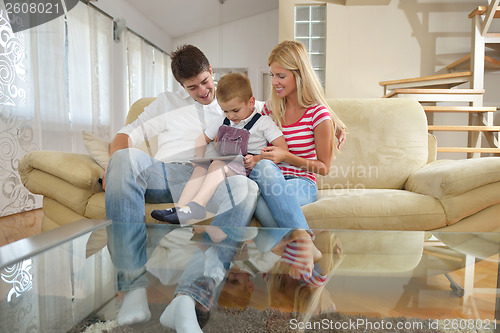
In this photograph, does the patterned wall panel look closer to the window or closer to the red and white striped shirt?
the red and white striped shirt

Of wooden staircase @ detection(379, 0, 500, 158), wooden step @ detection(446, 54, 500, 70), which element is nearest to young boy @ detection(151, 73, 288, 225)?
wooden staircase @ detection(379, 0, 500, 158)

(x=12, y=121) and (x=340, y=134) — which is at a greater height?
(x=12, y=121)

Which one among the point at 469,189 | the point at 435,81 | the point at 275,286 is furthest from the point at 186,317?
the point at 435,81

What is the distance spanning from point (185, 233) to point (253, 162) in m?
0.58

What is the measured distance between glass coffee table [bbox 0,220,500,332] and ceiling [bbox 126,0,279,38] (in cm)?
522

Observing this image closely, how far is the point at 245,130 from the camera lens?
1.55 meters

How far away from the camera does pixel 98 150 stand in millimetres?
1695

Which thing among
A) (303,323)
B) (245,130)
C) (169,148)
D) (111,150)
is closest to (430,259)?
(303,323)

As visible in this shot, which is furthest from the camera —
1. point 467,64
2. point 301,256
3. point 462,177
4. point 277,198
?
A: point 467,64

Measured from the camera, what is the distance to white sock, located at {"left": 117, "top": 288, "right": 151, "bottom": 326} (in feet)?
2.16

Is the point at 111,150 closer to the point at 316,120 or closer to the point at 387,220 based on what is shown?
the point at 316,120

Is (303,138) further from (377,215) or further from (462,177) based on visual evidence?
(462,177)

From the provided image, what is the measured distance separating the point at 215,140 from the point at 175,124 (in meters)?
0.25

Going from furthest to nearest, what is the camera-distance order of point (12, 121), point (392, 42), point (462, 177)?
point (392, 42) < point (12, 121) < point (462, 177)
